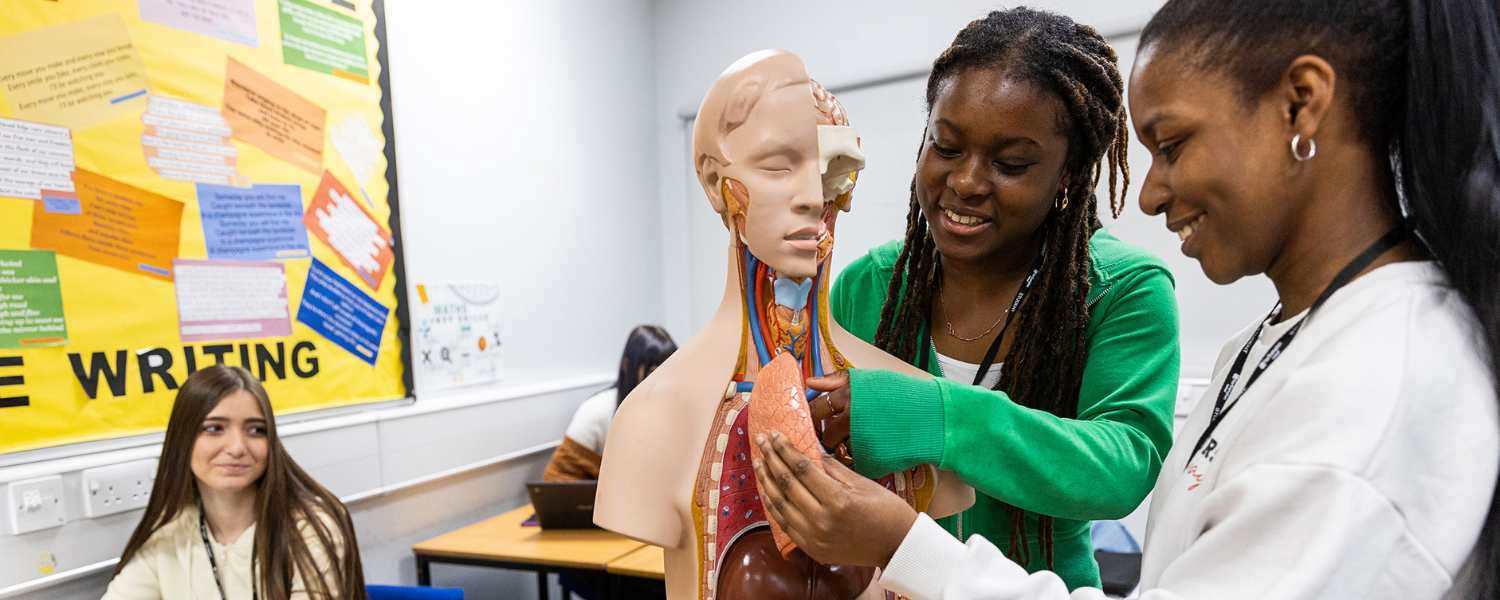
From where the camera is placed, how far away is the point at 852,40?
397 centimetres

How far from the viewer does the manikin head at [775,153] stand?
3.82 feet

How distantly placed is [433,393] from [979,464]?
2.58m

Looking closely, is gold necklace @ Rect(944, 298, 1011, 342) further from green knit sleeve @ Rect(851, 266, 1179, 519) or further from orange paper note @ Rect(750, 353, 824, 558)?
orange paper note @ Rect(750, 353, 824, 558)

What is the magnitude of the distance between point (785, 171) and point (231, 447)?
5.52 ft

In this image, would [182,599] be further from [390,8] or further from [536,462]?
[390,8]

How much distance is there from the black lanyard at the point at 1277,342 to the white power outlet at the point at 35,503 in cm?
238

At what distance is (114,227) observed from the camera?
226 cm

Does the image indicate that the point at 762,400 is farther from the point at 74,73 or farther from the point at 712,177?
the point at 74,73

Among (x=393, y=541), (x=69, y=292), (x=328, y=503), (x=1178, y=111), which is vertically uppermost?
(x=1178, y=111)

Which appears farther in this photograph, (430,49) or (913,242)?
(430,49)

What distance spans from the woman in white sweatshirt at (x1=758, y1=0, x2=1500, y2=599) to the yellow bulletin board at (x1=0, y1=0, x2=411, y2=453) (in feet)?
7.31

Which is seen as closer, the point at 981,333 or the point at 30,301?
the point at 981,333

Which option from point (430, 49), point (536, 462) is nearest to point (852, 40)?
→ point (430, 49)

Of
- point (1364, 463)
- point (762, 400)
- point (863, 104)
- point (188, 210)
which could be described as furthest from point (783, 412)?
point (863, 104)
